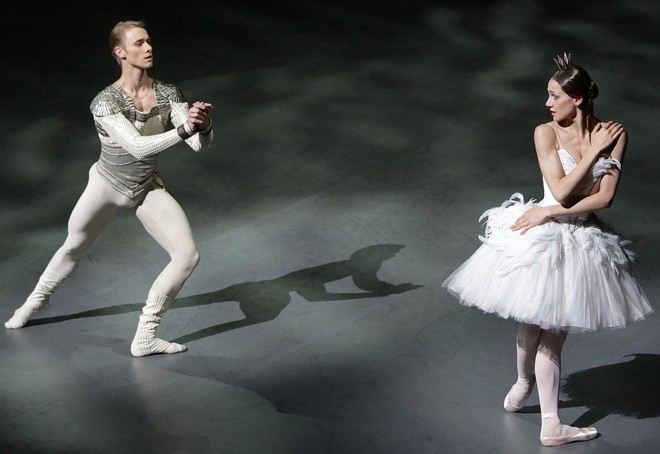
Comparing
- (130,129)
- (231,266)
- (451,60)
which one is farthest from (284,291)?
(451,60)

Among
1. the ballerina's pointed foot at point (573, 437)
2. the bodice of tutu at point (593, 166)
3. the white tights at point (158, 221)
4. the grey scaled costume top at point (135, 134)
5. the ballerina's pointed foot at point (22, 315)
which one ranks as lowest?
the ballerina's pointed foot at point (22, 315)

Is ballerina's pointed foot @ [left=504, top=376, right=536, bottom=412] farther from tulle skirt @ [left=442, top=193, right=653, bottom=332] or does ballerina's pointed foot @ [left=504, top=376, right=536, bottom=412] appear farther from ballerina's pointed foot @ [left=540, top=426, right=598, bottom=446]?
tulle skirt @ [left=442, top=193, right=653, bottom=332]

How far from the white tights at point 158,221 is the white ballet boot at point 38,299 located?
29cm

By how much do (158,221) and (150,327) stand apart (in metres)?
0.49

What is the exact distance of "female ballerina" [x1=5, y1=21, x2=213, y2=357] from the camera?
521cm

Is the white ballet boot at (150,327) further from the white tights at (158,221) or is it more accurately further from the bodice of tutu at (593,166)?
the bodice of tutu at (593,166)

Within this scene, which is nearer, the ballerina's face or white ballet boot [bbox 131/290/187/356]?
the ballerina's face

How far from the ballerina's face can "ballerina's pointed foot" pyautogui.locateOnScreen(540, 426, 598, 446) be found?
1.25 metres

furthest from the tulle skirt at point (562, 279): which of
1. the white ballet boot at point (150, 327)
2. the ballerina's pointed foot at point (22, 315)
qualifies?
the ballerina's pointed foot at point (22, 315)

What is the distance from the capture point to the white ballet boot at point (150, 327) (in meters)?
5.44

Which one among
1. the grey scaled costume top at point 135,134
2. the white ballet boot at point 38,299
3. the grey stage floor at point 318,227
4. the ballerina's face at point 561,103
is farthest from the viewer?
the white ballet boot at point 38,299

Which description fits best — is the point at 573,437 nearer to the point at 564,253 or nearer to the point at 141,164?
the point at 564,253

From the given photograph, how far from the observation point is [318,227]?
671 centimetres

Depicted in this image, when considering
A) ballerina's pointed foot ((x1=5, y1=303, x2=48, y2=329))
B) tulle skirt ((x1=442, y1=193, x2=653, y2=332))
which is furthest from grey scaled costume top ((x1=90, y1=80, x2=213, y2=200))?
tulle skirt ((x1=442, y1=193, x2=653, y2=332))
